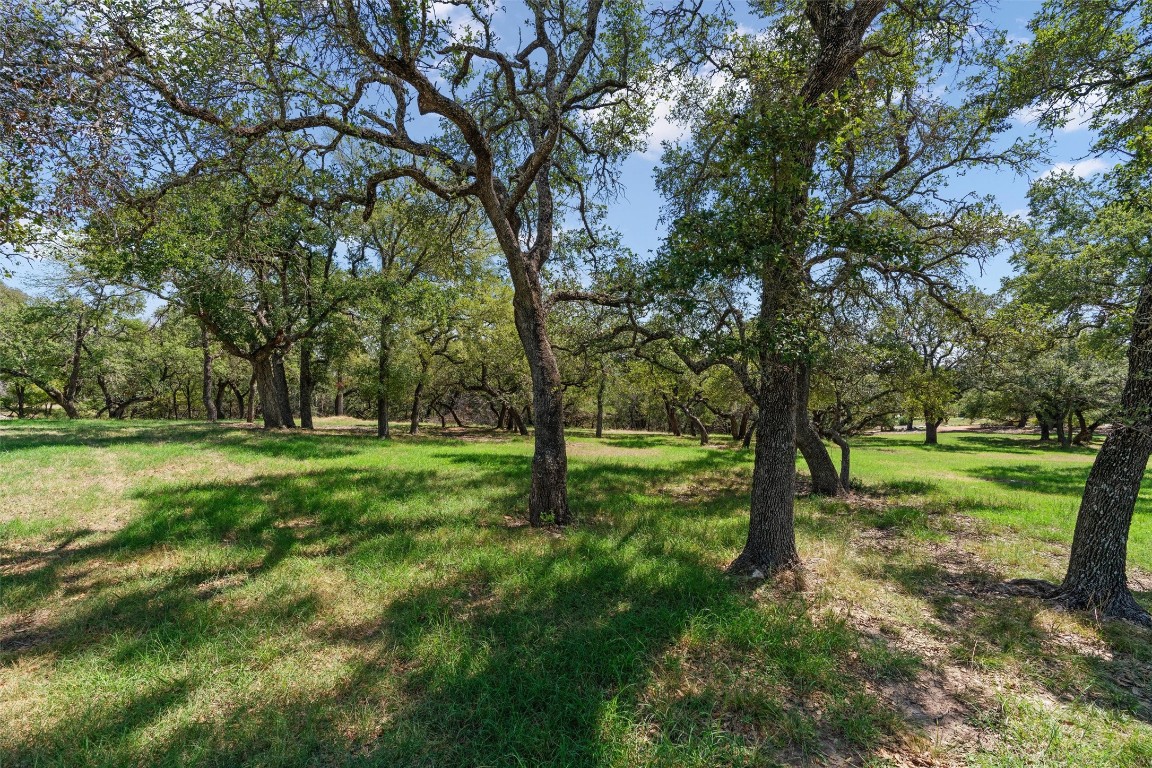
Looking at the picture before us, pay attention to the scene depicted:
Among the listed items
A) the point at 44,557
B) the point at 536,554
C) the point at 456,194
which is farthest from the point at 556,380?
the point at 44,557

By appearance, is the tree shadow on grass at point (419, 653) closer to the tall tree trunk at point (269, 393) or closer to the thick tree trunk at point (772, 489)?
the thick tree trunk at point (772, 489)

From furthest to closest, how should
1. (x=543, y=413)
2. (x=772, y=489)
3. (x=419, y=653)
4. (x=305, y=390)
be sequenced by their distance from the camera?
(x=305, y=390), (x=543, y=413), (x=772, y=489), (x=419, y=653)

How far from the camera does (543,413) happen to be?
8.11m

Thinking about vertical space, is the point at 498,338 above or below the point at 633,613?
above

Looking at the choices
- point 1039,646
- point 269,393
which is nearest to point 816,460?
point 1039,646

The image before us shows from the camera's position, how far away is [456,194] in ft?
25.3

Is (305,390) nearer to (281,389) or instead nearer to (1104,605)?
(281,389)

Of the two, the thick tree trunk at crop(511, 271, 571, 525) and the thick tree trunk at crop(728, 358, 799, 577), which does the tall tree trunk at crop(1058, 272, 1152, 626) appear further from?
the thick tree trunk at crop(511, 271, 571, 525)

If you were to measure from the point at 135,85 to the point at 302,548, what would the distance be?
6379 millimetres

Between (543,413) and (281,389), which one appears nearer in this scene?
(543,413)

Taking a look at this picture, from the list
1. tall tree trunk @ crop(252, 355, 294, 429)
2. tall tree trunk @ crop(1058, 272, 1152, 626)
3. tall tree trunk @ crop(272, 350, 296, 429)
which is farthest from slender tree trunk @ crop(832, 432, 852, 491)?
tall tree trunk @ crop(272, 350, 296, 429)

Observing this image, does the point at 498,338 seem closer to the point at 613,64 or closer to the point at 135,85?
the point at 613,64

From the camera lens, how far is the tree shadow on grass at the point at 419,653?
3.08m

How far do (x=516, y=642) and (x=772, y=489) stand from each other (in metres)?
4.04
